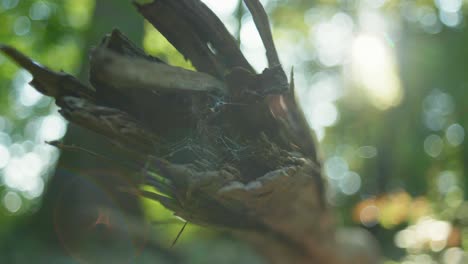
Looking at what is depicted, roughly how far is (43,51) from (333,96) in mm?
8250

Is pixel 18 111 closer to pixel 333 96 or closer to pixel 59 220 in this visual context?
pixel 59 220

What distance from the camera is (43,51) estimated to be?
26.9 feet

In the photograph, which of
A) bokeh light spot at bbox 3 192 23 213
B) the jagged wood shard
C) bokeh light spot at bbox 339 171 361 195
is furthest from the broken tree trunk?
bokeh light spot at bbox 3 192 23 213

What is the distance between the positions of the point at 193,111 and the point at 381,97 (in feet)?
35.6

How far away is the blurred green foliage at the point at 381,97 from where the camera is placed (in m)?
8.00

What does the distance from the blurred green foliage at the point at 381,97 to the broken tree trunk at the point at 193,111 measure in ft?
Answer: 16.7

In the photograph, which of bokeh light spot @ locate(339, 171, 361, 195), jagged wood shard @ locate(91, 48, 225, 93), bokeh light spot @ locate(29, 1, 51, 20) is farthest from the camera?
bokeh light spot @ locate(339, 171, 361, 195)

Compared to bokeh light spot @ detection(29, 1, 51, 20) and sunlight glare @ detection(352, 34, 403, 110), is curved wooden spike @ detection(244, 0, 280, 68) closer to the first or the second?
bokeh light spot @ detection(29, 1, 51, 20)

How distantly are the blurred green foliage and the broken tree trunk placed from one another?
508cm

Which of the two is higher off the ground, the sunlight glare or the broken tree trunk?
the sunlight glare

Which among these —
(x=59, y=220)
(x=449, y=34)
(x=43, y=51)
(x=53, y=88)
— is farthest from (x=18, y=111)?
(x=53, y=88)

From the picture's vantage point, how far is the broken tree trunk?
1.48 metres

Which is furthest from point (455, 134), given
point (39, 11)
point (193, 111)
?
point (193, 111)

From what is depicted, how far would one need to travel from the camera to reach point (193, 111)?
1592 millimetres
